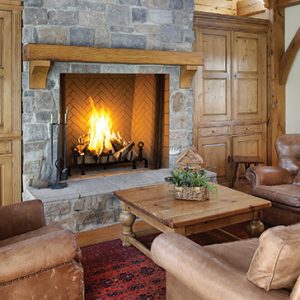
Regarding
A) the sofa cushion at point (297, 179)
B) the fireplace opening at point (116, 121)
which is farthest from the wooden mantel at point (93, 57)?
the sofa cushion at point (297, 179)

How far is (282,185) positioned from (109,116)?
7.12ft

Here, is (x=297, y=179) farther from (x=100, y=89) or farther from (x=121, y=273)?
(x=100, y=89)

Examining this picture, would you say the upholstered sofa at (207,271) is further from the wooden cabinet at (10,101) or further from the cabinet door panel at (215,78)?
the cabinet door panel at (215,78)

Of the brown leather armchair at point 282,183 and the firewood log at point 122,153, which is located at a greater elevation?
the firewood log at point 122,153

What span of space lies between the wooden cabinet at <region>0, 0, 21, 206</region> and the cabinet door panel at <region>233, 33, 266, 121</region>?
2922 mm

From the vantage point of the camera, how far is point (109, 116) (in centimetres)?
491

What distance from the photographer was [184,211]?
2885mm

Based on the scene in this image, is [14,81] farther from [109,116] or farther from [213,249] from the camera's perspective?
[213,249]

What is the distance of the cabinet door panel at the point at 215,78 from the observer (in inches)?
206

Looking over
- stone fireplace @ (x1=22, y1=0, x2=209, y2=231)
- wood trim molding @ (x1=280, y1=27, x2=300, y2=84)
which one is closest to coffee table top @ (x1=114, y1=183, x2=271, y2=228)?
stone fireplace @ (x1=22, y1=0, x2=209, y2=231)

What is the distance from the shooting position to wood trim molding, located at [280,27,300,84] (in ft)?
18.2

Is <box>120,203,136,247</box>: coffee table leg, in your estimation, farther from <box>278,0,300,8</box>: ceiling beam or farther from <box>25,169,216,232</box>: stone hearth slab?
<box>278,0,300,8</box>: ceiling beam

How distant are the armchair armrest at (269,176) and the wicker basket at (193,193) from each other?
1.05 metres

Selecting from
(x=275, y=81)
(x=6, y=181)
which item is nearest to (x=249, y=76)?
(x=275, y=81)
